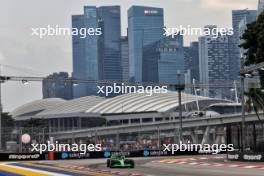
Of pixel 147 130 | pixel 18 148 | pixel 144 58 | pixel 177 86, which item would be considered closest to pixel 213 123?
pixel 147 130

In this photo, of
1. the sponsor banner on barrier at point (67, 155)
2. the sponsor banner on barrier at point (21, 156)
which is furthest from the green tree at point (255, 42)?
the sponsor banner on barrier at point (21, 156)

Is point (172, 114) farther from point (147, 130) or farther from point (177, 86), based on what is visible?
point (177, 86)

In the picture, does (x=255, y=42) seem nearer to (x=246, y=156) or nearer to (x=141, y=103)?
(x=246, y=156)

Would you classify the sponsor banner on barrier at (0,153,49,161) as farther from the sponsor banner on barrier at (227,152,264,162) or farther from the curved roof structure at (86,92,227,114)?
the curved roof structure at (86,92,227,114)

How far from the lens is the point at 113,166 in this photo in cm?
3791

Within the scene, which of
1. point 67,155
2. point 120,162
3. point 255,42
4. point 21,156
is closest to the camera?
point 120,162

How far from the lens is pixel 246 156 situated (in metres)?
43.6

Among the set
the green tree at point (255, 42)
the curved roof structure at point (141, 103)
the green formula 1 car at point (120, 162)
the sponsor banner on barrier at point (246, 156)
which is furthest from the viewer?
the curved roof structure at point (141, 103)

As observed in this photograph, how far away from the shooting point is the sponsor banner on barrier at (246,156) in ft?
137

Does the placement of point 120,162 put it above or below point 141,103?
below

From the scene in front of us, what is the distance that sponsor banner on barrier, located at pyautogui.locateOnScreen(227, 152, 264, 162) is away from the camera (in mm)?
41688

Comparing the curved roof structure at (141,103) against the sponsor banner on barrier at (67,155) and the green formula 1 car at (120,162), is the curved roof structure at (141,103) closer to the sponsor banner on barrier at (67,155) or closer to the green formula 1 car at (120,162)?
the sponsor banner on barrier at (67,155)

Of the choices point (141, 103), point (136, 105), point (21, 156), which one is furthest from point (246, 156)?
point (141, 103)

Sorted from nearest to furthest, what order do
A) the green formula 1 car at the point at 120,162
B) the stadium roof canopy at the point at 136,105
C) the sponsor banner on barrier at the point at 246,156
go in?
the green formula 1 car at the point at 120,162, the sponsor banner on barrier at the point at 246,156, the stadium roof canopy at the point at 136,105
